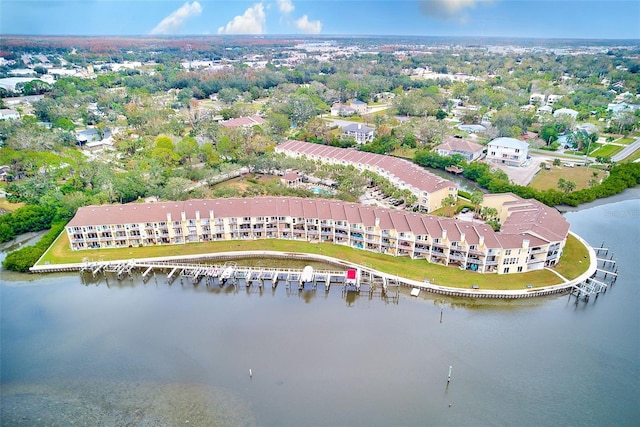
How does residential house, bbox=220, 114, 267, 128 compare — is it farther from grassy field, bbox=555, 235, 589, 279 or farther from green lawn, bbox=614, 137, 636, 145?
green lawn, bbox=614, 137, 636, 145

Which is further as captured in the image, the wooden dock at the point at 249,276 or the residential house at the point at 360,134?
the residential house at the point at 360,134

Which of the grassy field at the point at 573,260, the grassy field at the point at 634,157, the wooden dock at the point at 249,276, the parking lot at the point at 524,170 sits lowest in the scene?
the wooden dock at the point at 249,276

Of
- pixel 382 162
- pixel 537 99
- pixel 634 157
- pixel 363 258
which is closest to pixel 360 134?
pixel 382 162

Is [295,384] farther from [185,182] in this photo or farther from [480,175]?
[480,175]

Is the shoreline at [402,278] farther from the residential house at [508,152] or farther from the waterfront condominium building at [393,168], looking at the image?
the residential house at [508,152]

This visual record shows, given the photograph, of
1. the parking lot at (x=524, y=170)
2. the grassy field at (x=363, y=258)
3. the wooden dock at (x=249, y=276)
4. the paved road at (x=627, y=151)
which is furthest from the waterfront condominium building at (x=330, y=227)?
the paved road at (x=627, y=151)

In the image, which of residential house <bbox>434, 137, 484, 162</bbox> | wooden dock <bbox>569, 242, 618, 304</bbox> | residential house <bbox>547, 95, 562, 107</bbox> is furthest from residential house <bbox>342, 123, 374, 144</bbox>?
residential house <bbox>547, 95, 562, 107</bbox>
